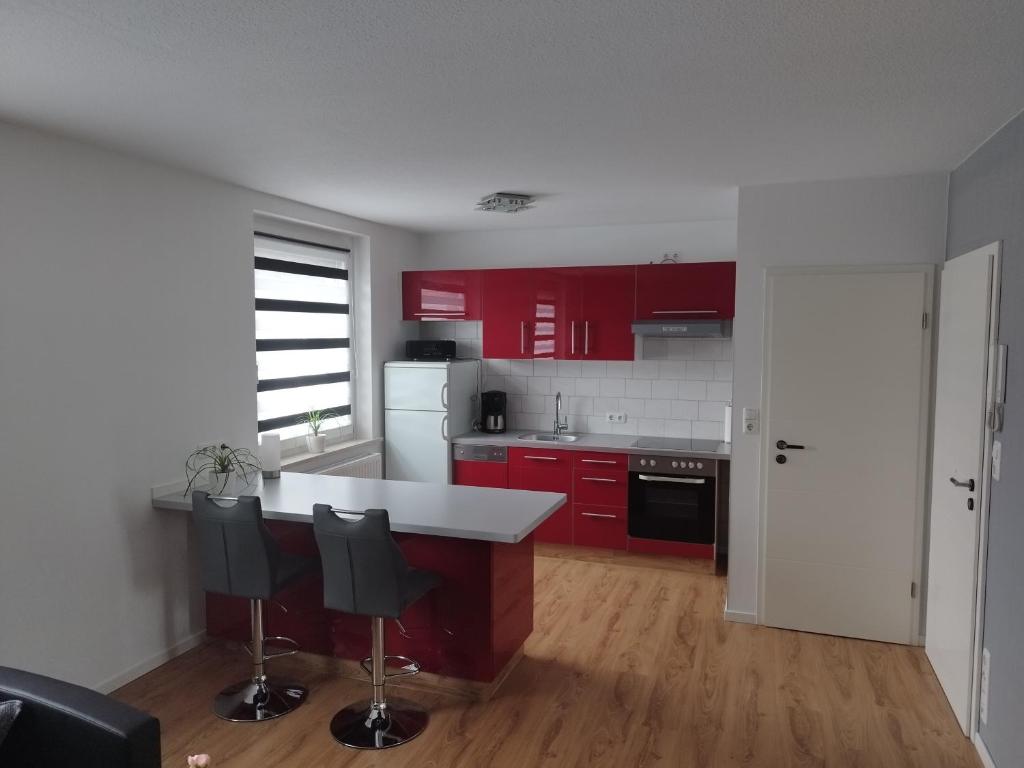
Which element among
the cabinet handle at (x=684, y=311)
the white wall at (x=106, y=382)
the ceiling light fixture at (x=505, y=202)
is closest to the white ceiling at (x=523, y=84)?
the white wall at (x=106, y=382)

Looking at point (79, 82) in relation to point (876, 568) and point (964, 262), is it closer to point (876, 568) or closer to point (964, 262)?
point (964, 262)

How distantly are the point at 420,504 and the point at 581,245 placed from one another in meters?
3.11

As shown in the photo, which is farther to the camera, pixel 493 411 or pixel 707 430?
pixel 493 411

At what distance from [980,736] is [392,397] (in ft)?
13.7

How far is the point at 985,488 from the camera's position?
294 centimetres

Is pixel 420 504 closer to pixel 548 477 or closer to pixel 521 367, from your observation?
pixel 548 477

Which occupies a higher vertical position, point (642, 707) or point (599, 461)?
point (599, 461)

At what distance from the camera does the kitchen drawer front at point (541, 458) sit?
547cm

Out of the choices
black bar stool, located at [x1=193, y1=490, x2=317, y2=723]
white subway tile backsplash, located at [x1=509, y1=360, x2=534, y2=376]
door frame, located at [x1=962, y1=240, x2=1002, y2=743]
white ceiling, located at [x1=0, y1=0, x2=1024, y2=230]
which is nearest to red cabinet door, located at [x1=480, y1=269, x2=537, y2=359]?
white subway tile backsplash, located at [x1=509, y1=360, x2=534, y2=376]

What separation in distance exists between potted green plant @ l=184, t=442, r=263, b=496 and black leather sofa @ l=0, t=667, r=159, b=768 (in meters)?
1.67

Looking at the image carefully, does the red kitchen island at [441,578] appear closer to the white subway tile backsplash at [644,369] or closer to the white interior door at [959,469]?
the white interior door at [959,469]

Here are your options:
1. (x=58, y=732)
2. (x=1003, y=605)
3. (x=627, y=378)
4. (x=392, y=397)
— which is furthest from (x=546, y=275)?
(x=58, y=732)

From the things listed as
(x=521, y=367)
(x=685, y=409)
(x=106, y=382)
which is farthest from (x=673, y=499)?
(x=106, y=382)

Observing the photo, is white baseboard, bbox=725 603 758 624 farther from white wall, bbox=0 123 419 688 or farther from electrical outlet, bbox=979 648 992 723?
white wall, bbox=0 123 419 688
